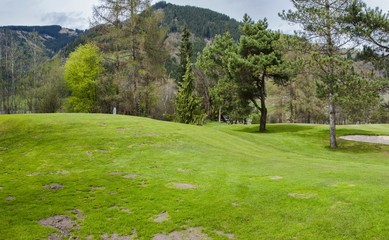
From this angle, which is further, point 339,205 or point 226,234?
point 339,205

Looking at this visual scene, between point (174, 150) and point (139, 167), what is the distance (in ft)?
12.7

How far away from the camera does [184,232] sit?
9883 mm

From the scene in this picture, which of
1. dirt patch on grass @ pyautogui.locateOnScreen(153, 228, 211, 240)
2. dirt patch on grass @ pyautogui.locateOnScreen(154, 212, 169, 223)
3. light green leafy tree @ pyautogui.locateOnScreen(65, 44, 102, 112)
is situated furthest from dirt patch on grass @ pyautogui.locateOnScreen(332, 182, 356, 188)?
light green leafy tree @ pyautogui.locateOnScreen(65, 44, 102, 112)

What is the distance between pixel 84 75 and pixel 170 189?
4207 centimetres

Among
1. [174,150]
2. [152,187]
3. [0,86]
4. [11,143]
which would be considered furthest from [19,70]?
[152,187]

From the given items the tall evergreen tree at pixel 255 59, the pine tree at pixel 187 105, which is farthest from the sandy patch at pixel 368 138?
the pine tree at pixel 187 105

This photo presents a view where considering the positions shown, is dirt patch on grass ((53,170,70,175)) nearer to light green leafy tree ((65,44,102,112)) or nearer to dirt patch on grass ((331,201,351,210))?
dirt patch on grass ((331,201,351,210))

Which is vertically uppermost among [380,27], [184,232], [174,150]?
[380,27]

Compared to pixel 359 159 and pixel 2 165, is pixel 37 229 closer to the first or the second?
pixel 2 165

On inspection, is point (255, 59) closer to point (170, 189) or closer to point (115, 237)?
point (170, 189)

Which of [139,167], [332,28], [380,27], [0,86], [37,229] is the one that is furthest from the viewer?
[0,86]

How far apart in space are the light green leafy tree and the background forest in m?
0.15

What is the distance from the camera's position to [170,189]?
13086 millimetres

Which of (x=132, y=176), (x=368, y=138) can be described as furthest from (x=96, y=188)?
(x=368, y=138)
